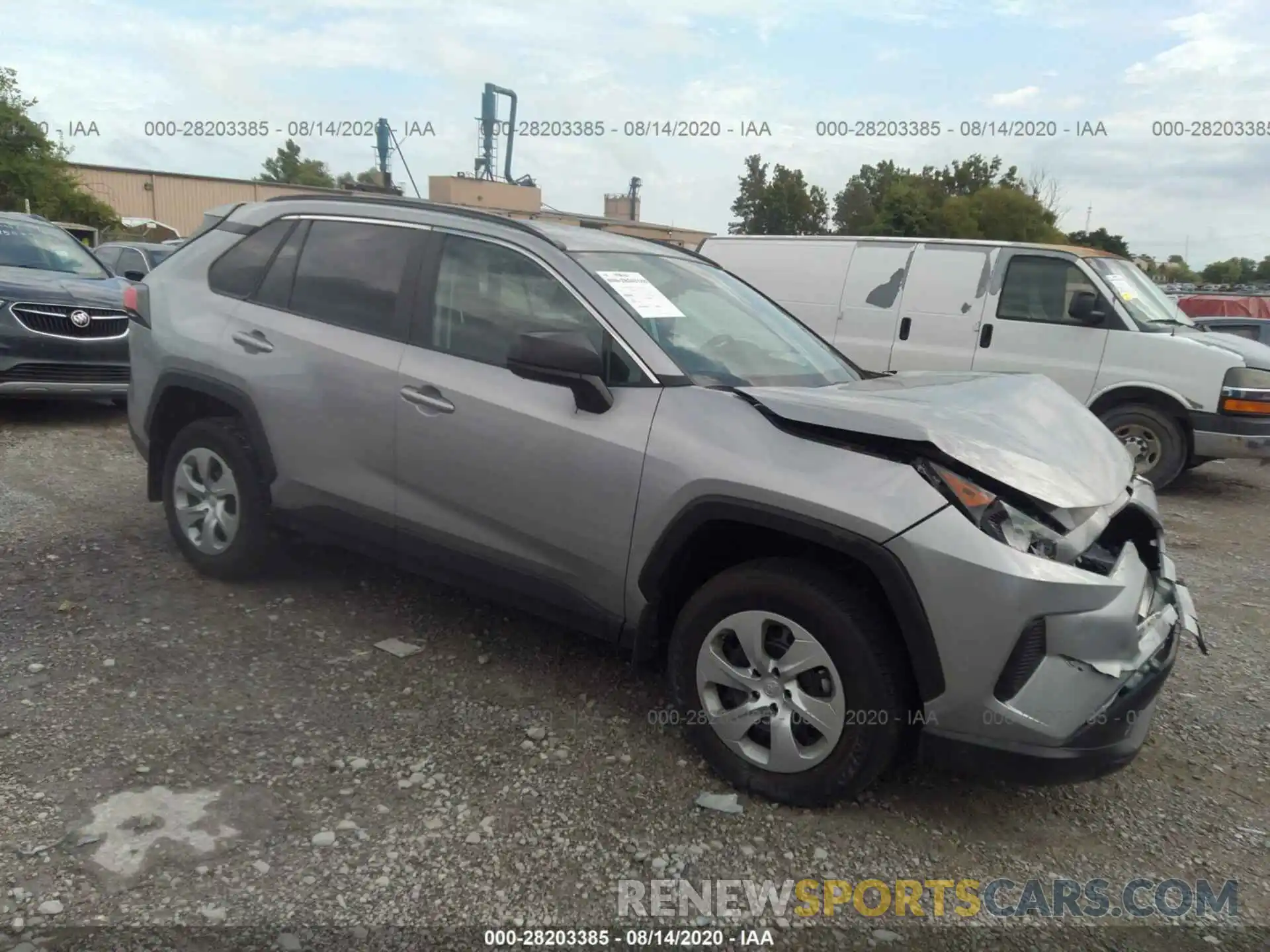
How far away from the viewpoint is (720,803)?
2.88 metres

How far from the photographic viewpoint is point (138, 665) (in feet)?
11.8

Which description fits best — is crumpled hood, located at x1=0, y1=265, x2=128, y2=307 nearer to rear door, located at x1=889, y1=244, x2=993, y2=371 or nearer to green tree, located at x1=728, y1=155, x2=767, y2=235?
rear door, located at x1=889, y1=244, x2=993, y2=371

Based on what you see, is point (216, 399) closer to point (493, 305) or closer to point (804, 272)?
point (493, 305)

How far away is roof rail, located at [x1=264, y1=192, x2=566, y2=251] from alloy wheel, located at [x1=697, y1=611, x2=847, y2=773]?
1583 millimetres

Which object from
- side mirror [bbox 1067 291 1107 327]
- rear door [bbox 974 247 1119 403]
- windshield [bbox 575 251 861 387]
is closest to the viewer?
windshield [bbox 575 251 861 387]

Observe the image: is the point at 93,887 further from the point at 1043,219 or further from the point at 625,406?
the point at 1043,219

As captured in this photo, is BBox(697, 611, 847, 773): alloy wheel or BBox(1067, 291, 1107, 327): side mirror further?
BBox(1067, 291, 1107, 327): side mirror

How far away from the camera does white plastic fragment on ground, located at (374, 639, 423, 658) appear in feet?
12.6

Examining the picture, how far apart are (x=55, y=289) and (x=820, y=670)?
7425 mm

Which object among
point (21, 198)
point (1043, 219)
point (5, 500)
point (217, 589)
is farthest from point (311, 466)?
point (1043, 219)

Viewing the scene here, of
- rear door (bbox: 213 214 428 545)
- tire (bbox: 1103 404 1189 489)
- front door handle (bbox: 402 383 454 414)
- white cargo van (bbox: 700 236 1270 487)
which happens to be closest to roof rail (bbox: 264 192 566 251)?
rear door (bbox: 213 214 428 545)

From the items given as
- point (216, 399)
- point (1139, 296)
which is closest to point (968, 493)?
point (216, 399)

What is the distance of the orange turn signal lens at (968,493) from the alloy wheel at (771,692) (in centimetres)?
57

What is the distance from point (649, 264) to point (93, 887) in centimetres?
275
